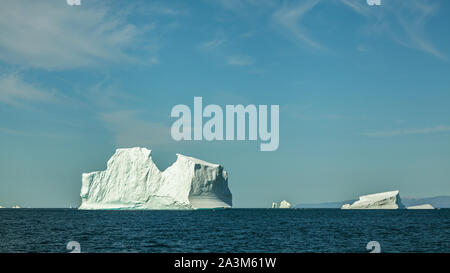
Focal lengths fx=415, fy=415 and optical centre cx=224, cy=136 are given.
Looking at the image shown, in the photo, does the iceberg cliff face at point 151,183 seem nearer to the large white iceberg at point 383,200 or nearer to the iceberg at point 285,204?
the large white iceberg at point 383,200

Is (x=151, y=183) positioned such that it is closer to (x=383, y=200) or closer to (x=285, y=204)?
(x=383, y=200)

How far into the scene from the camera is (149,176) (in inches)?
2985

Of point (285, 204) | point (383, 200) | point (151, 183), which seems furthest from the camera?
point (285, 204)

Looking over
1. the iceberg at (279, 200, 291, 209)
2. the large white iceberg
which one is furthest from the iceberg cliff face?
the iceberg at (279, 200, 291, 209)

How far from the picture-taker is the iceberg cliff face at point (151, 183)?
7450cm

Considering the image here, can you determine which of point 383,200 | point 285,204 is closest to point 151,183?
point 383,200

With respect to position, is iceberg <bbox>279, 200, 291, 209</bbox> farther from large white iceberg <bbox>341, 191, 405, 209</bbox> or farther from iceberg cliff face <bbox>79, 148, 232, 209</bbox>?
iceberg cliff face <bbox>79, 148, 232, 209</bbox>

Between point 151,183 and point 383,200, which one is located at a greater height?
point 151,183

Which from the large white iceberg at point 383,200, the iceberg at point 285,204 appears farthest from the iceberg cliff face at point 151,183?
the iceberg at point 285,204

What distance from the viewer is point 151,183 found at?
7619 centimetres

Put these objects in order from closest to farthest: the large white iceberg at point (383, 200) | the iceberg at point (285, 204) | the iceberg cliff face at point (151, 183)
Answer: the iceberg cliff face at point (151, 183)
the large white iceberg at point (383, 200)
the iceberg at point (285, 204)

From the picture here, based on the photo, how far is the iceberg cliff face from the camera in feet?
244
